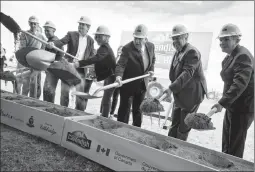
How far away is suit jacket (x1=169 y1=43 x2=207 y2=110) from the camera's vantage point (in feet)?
9.34

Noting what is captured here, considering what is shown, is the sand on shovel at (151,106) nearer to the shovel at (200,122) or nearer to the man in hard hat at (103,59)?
the shovel at (200,122)

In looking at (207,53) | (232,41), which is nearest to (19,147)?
(232,41)

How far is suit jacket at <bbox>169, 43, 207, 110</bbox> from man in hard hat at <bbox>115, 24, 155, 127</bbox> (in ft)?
2.38

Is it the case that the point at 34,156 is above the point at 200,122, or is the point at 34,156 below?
below

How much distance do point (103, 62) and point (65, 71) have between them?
74cm

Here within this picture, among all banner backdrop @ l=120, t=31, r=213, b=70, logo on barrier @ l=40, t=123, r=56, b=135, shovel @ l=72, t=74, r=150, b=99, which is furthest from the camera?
banner backdrop @ l=120, t=31, r=213, b=70

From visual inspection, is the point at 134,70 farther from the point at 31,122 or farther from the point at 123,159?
the point at 123,159

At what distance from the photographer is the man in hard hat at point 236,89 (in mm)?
2357

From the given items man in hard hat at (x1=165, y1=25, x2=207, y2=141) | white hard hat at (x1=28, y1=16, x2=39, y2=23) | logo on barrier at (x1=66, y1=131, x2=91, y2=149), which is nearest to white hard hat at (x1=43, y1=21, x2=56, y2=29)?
white hard hat at (x1=28, y1=16, x2=39, y2=23)

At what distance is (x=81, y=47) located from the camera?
4.52 m

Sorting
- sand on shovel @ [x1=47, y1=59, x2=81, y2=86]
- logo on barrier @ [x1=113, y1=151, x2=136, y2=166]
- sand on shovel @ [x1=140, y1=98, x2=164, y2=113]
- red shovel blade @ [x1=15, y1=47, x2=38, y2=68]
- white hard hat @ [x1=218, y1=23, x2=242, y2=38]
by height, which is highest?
white hard hat @ [x1=218, y1=23, x2=242, y2=38]

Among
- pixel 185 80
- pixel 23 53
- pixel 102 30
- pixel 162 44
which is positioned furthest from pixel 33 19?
pixel 162 44

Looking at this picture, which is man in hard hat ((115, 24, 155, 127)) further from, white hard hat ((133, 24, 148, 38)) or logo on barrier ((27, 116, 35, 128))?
logo on barrier ((27, 116, 35, 128))

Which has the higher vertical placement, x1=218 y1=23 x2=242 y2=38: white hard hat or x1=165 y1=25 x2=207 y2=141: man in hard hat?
x1=218 y1=23 x2=242 y2=38: white hard hat
